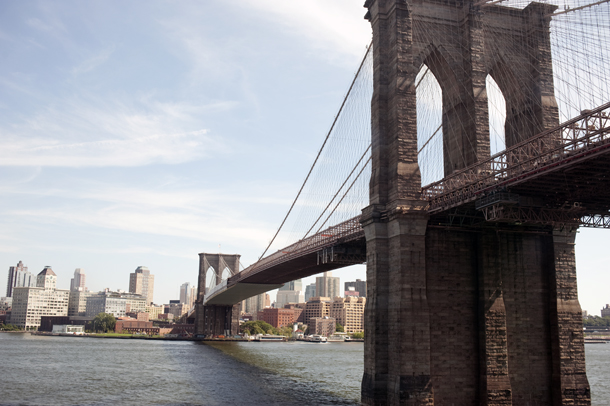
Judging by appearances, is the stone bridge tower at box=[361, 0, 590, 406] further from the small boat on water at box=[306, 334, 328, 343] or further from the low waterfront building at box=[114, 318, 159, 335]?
the low waterfront building at box=[114, 318, 159, 335]

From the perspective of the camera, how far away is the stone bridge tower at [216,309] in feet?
428

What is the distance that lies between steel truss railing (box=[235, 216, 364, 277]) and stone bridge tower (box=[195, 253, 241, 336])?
6804 cm

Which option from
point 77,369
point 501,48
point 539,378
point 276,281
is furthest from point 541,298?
point 276,281

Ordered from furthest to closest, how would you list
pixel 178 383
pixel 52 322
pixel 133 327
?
pixel 52 322 → pixel 133 327 → pixel 178 383

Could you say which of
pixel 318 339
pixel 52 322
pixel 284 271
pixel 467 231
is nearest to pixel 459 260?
pixel 467 231

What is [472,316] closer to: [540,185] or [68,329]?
[540,185]

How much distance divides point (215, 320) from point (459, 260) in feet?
353

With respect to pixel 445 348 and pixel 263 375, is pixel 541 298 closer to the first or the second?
pixel 445 348

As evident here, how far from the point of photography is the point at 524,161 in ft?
74.4

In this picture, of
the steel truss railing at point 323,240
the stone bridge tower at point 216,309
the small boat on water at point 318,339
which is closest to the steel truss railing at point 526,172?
the steel truss railing at point 323,240

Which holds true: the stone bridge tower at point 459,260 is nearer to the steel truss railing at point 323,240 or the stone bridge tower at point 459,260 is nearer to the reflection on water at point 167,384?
the steel truss railing at point 323,240

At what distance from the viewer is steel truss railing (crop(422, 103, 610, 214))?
19844mm

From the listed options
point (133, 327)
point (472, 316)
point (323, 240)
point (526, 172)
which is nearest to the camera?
point (526, 172)

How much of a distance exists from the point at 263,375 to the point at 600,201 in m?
34.7
